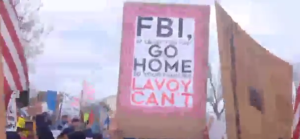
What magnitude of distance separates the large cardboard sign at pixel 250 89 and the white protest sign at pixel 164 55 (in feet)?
0.55

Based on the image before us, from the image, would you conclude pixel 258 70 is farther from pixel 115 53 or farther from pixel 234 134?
pixel 115 53

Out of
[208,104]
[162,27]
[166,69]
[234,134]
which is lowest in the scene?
[234,134]

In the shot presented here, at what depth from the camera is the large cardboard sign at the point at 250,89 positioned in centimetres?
218

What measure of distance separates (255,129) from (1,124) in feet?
4.83

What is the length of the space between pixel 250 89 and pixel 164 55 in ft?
1.49

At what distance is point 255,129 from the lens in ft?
7.13

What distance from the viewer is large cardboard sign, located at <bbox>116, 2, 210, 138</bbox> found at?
220 cm

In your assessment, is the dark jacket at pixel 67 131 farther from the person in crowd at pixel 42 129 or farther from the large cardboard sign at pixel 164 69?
the large cardboard sign at pixel 164 69

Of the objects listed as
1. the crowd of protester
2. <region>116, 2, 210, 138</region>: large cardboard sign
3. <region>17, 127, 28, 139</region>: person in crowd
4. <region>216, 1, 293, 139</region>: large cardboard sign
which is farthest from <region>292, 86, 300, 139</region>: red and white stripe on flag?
<region>17, 127, 28, 139</region>: person in crowd

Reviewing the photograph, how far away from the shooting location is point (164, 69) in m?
2.20

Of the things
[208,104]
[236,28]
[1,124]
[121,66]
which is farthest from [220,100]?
[1,124]

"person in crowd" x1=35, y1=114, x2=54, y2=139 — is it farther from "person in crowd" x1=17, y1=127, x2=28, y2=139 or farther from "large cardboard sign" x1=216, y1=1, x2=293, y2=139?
"large cardboard sign" x1=216, y1=1, x2=293, y2=139

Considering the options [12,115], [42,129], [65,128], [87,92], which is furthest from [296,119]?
[12,115]

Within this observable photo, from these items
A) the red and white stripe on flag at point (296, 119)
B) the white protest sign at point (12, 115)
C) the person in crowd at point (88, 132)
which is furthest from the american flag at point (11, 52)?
the red and white stripe on flag at point (296, 119)
